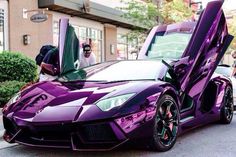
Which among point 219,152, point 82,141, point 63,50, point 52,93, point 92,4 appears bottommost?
point 219,152

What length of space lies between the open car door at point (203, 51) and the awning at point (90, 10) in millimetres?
9237

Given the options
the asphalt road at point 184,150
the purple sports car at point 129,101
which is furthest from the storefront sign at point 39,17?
the asphalt road at point 184,150

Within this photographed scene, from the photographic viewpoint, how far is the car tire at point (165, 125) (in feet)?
16.1

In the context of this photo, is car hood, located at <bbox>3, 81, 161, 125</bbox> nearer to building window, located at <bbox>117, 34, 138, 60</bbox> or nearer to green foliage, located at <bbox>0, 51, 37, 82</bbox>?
green foliage, located at <bbox>0, 51, 37, 82</bbox>

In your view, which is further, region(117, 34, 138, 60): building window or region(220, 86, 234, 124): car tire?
region(117, 34, 138, 60): building window

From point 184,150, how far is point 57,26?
1215cm

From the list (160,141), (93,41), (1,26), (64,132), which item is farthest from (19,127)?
(93,41)

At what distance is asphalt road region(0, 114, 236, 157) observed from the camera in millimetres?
5000

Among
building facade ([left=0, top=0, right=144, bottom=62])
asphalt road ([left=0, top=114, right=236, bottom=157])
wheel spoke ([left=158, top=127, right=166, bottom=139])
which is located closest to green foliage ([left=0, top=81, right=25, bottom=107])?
asphalt road ([left=0, top=114, right=236, bottom=157])

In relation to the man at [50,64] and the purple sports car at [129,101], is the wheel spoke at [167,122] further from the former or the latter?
the man at [50,64]

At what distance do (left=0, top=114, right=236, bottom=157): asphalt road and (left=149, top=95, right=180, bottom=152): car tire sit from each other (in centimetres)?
11

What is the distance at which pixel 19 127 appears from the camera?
15.2 feet

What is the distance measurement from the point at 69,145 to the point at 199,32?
3098mm

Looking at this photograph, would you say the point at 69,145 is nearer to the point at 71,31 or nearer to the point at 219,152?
the point at 219,152
